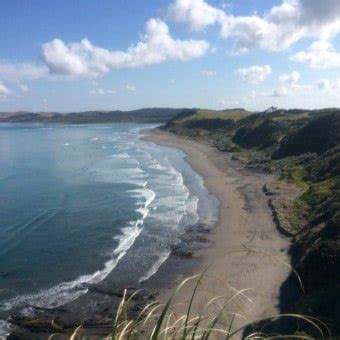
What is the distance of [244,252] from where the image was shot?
88.1 ft

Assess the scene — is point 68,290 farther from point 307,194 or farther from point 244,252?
point 307,194

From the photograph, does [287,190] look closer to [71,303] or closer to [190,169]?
[190,169]

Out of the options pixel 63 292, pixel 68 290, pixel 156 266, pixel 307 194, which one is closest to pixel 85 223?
pixel 156 266

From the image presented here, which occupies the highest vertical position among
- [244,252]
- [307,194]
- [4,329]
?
[307,194]

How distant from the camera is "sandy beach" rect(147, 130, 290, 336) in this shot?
61.8 ft

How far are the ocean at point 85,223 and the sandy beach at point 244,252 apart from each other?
1.96 metres

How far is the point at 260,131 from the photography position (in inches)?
3135

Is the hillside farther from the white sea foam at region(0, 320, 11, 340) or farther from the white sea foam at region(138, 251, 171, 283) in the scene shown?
the white sea foam at region(0, 320, 11, 340)

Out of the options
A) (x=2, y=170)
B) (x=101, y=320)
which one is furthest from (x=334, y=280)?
(x=2, y=170)

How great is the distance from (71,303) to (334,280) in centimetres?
1077

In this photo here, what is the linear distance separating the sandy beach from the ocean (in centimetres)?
196

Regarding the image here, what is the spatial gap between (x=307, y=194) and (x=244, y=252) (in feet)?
35.0

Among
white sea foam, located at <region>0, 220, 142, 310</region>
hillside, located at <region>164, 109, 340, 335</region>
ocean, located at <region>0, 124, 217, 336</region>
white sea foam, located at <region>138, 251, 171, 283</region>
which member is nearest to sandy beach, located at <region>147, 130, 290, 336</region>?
hillside, located at <region>164, 109, 340, 335</region>

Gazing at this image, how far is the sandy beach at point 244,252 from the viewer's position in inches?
741
